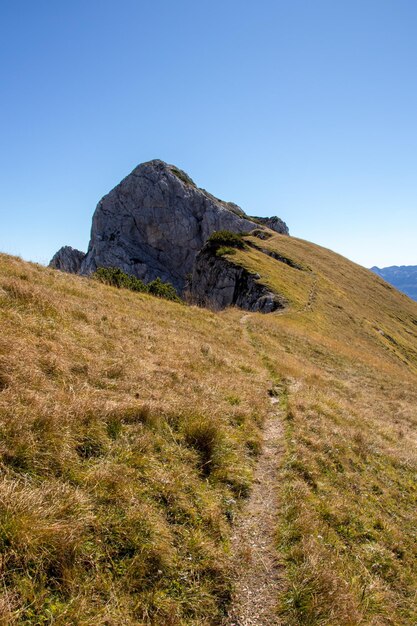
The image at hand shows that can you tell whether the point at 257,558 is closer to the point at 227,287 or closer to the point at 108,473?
the point at 108,473

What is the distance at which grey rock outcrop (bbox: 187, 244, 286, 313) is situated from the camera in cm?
4444

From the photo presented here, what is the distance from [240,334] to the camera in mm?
23062

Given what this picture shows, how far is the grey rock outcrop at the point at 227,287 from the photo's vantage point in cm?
4444

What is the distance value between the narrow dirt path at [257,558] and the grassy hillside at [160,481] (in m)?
0.16

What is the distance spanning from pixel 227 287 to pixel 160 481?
150 ft

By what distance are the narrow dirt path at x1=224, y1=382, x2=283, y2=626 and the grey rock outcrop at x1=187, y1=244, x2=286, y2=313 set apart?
33637 mm

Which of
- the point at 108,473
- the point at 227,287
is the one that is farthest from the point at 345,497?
the point at 227,287

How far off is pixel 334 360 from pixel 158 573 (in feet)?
82.9

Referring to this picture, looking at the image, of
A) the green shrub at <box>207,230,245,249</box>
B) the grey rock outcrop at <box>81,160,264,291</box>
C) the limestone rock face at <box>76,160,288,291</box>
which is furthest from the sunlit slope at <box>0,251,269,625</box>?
the grey rock outcrop at <box>81,160,264,291</box>

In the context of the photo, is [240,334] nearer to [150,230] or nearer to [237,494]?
[237,494]

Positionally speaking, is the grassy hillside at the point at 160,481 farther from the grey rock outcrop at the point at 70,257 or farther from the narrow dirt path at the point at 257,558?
the grey rock outcrop at the point at 70,257

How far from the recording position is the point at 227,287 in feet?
167

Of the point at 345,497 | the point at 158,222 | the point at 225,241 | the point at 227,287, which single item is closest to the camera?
the point at 345,497

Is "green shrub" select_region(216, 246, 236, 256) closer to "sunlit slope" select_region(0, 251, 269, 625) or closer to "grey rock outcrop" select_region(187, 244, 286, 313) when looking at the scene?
"grey rock outcrop" select_region(187, 244, 286, 313)
